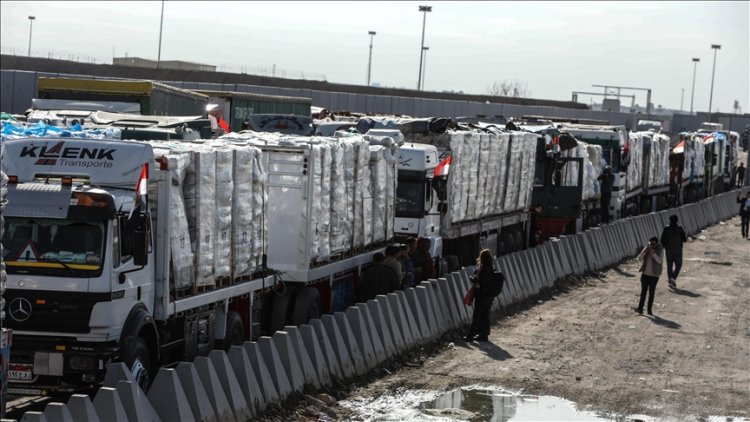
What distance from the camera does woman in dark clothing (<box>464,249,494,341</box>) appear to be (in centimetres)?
2250

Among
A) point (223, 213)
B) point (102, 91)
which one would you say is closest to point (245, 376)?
point (223, 213)

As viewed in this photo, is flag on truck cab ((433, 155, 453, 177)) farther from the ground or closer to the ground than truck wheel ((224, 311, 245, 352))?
farther from the ground

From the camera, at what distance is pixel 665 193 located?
6294cm

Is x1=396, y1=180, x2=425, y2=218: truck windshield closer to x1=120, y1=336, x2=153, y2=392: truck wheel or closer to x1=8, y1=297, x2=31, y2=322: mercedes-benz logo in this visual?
x1=120, y1=336, x2=153, y2=392: truck wheel

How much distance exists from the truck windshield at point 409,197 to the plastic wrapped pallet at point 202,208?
1033 centimetres

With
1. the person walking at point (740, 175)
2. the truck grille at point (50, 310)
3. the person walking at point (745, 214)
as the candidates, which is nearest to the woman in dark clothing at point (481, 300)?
the truck grille at point (50, 310)

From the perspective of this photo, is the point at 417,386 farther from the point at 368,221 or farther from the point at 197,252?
the point at 368,221

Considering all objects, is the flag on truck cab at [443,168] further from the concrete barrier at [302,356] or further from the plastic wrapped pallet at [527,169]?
the concrete barrier at [302,356]

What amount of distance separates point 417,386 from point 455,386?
566 mm

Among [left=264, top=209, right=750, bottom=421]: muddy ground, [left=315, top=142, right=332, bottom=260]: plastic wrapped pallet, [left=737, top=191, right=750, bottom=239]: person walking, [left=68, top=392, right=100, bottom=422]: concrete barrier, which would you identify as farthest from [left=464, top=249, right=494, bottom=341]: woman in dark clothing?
[left=737, top=191, right=750, bottom=239]: person walking

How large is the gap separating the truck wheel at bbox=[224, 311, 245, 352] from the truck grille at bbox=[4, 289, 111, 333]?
3375mm

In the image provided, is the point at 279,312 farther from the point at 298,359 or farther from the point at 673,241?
the point at 673,241

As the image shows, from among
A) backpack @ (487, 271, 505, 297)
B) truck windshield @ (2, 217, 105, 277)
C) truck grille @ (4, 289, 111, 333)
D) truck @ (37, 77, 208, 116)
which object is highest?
truck @ (37, 77, 208, 116)

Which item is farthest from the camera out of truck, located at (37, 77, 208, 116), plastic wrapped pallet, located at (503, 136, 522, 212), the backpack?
plastic wrapped pallet, located at (503, 136, 522, 212)
